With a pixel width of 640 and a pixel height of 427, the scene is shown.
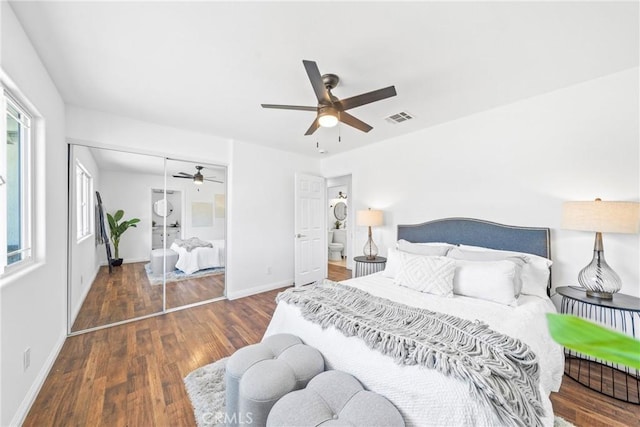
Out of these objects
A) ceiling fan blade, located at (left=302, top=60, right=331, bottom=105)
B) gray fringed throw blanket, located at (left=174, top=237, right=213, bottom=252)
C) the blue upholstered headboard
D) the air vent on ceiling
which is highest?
the air vent on ceiling

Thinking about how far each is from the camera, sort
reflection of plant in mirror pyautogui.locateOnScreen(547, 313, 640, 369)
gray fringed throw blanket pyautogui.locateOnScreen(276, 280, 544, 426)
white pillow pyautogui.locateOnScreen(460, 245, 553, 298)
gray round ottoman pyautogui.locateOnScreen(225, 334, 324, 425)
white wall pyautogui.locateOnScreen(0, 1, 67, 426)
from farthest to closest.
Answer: white pillow pyautogui.locateOnScreen(460, 245, 553, 298), white wall pyautogui.locateOnScreen(0, 1, 67, 426), gray round ottoman pyautogui.locateOnScreen(225, 334, 324, 425), gray fringed throw blanket pyautogui.locateOnScreen(276, 280, 544, 426), reflection of plant in mirror pyautogui.locateOnScreen(547, 313, 640, 369)

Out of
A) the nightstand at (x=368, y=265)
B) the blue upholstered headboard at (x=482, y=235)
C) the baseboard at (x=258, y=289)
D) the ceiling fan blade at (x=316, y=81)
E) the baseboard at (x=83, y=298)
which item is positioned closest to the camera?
the ceiling fan blade at (x=316, y=81)

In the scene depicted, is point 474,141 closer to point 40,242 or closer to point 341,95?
point 341,95

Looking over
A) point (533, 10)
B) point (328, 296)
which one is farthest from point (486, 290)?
point (533, 10)

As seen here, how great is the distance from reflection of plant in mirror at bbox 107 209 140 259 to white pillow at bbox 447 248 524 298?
3701 millimetres

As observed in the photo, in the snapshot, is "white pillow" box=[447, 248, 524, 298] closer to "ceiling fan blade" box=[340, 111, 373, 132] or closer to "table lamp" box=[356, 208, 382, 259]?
"table lamp" box=[356, 208, 382, 259]

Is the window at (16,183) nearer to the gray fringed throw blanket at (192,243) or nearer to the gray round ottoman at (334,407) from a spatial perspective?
the gray fringed throw blanket at (192,243)

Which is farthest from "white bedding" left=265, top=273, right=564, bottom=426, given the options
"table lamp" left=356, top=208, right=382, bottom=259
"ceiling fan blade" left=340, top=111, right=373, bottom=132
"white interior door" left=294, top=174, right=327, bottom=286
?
"white interior door" left=294, top=174, right=327, bottom=286

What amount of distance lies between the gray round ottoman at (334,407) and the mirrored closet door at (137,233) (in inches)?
111

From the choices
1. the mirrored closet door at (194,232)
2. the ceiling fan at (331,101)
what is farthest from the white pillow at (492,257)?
the mirrored closet door at (194,232)

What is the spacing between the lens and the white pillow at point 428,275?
2.35 metres

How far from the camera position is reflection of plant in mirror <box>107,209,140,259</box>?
3215 mm

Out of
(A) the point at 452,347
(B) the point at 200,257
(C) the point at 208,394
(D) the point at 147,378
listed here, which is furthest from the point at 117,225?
(A) the point at 452,347

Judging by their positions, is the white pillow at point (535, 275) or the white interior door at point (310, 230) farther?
the white interior door at point (310, 230)
